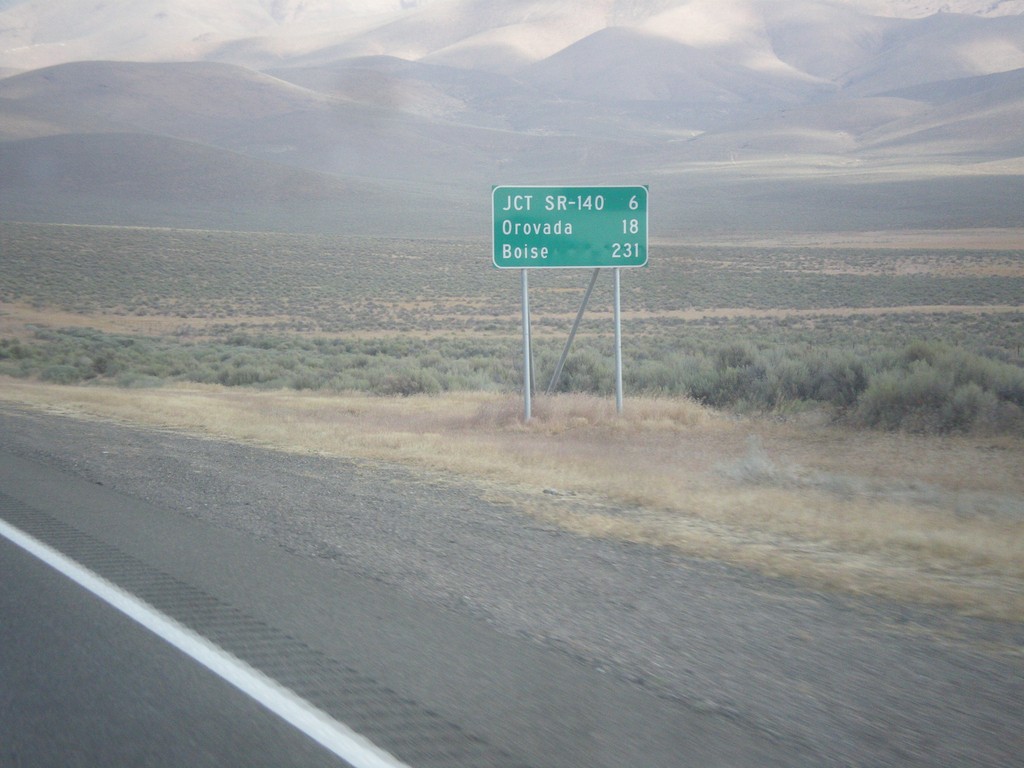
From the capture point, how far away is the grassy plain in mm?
8773

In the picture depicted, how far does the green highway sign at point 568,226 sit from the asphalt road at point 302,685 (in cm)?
1044

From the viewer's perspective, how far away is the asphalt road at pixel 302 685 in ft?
13.5

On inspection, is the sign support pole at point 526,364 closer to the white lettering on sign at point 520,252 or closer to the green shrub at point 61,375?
the white lettering on sign at point 520,252

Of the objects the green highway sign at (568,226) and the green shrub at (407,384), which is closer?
the green highway sign at (568,226)

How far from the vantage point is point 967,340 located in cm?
2920

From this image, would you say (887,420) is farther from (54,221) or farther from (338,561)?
(54,221)

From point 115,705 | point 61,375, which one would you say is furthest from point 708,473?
point 61,375

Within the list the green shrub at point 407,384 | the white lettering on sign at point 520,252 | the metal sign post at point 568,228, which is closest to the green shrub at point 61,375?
the green shrub at point 407,384

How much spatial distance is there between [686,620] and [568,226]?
11722 mm

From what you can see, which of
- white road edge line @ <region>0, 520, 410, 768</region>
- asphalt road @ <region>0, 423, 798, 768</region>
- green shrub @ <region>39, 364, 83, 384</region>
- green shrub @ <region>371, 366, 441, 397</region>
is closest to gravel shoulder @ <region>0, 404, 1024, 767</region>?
asphalt road @ <region>0, 423, 798, 768</region>

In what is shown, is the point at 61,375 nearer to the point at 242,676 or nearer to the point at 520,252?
the point at 520,252

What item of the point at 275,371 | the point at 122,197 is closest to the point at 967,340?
the point at 275,371

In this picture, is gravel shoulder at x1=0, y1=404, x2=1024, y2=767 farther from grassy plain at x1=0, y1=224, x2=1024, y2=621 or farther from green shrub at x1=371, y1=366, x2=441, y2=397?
green shrub at x1=371, y1=366, x2=441, y2=397

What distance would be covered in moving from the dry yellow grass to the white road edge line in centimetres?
379
